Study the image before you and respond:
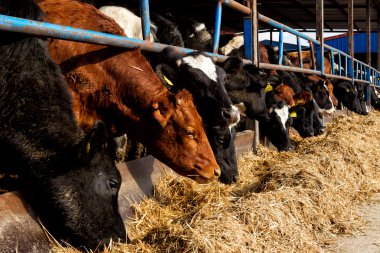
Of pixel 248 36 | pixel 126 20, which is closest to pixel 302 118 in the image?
pixel 248 36

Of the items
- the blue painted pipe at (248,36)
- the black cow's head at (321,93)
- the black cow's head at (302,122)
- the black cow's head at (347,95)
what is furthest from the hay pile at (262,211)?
the black cow's head at (347,95)

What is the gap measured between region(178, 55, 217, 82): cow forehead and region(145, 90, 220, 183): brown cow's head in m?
0.77

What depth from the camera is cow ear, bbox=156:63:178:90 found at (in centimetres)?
378

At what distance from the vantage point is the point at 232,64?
5.07 m

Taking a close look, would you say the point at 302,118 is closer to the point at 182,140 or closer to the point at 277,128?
the point at 277,128

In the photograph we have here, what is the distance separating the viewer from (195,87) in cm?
391

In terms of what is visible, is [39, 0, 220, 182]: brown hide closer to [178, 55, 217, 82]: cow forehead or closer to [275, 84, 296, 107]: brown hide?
[178, 55, 217, 82]: cow forehead

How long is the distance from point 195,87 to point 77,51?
1080 mm

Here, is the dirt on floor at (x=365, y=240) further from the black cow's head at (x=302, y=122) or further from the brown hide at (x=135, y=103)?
the black cow's head at (x=302, y=122)

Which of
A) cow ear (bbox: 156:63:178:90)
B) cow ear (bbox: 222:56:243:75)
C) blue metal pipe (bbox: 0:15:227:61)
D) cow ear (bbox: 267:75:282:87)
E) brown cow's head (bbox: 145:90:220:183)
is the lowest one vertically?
brown cow's head (bbox: 145:90:220:183)

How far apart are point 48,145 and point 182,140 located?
3.22 ft

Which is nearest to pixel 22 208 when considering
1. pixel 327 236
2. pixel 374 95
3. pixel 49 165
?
pixel 49 165

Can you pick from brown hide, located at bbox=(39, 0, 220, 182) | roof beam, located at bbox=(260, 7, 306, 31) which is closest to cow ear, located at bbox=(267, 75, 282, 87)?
brown hide, located at bbox=(39, 0, 220, 182)

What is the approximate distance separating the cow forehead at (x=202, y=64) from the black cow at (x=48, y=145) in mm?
1527
